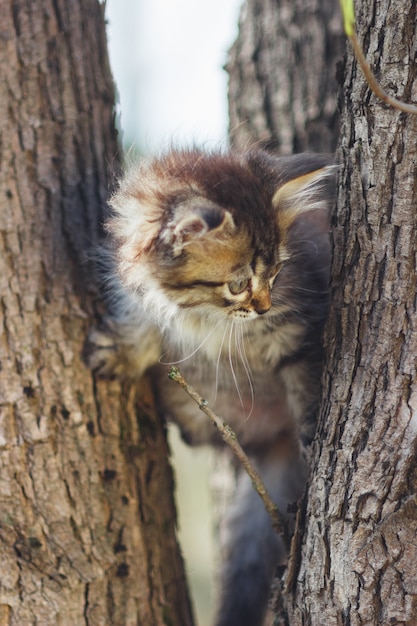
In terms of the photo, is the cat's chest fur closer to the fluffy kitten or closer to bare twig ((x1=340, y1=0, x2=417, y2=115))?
the fluffy kitten

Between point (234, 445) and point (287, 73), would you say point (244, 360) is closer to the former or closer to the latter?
point (234, 445)

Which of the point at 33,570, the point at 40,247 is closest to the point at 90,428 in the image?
the point at 33,570

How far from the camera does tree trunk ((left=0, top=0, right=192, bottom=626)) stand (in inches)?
86.0

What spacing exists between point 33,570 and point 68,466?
1.07 ft

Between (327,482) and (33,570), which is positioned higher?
(327,482)

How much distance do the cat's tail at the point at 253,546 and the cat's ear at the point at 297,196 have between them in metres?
1.02

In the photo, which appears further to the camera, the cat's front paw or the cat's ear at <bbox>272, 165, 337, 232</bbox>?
the cat's front paw

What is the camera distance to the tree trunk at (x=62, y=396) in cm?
218

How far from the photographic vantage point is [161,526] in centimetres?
250

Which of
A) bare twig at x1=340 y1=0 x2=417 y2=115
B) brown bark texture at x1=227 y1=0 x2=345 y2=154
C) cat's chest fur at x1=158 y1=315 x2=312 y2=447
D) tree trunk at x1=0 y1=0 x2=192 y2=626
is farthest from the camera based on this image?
brown bark texture at x1=227 y1=0 x2=345 y2=154

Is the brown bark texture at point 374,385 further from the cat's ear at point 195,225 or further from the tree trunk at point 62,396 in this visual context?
the tree trunk at point 62,396

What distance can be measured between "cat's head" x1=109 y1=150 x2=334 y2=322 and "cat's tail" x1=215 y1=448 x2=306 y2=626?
93 cm

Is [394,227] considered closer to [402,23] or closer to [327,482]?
[402,23]

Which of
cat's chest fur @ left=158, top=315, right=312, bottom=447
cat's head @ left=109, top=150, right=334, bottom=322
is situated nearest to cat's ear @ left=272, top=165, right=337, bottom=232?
cat's head @ left=109, top=150, right=334, bottom=322
